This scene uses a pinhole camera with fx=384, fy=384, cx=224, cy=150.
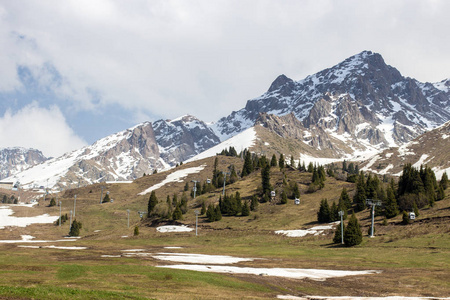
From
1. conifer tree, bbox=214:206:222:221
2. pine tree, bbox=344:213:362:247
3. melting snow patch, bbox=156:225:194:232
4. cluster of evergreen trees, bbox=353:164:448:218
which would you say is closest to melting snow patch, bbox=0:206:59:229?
melting snow patch, bbox=156:225:194:232

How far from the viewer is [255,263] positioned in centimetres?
5762

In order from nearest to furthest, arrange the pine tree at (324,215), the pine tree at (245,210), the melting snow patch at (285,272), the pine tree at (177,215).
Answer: the melting snow patch at (285,272)
the pine tree at (324,215)
the pine tree at (245,210)
the pine tree at (177,215)

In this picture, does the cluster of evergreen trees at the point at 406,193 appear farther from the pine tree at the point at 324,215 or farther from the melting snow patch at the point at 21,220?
the melting snow patch at the point at 21,220

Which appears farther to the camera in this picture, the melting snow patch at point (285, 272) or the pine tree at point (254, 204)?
the pine tree at point (254, 204)

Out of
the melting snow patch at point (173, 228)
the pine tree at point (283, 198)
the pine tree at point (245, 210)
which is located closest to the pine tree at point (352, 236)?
the pine tree at point (245, 210)

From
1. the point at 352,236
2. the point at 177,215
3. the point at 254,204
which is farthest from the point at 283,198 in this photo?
the point at 352,236

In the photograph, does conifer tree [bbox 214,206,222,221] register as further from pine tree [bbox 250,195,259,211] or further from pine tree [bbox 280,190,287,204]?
pine tree [bbox 280,190,287,204]

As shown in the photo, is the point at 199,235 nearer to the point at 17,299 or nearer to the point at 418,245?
the point at 418,245

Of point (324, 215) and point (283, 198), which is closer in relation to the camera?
point (324, 215)

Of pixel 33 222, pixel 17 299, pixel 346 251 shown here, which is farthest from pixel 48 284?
pixel 33 222

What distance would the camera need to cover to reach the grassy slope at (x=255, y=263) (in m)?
32.8

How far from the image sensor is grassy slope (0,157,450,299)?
32.8 m

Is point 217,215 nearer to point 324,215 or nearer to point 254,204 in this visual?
point 254,204

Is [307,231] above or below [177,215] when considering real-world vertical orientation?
below
